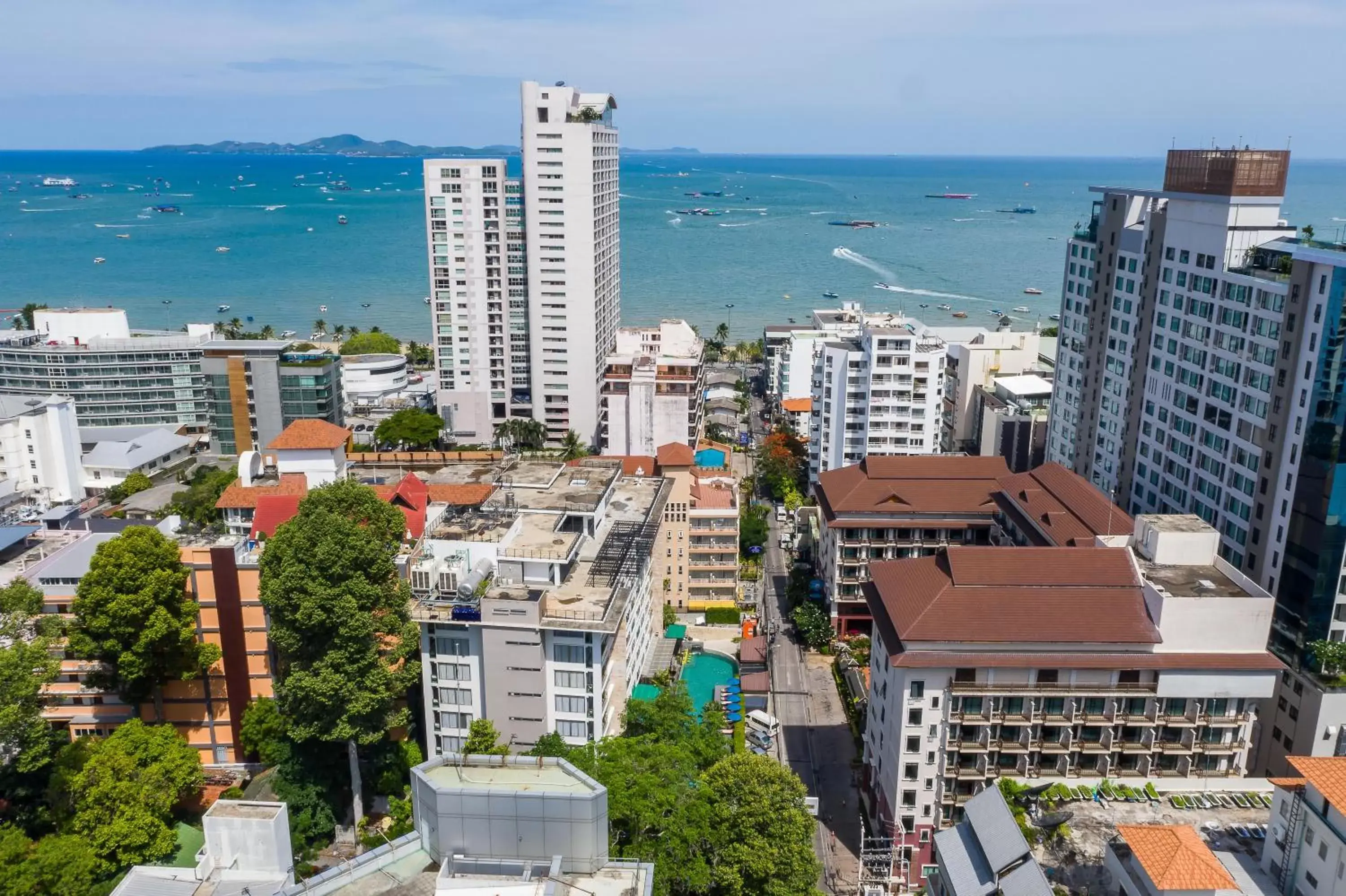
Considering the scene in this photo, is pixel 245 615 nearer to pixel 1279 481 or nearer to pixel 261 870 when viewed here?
pixel 261 870

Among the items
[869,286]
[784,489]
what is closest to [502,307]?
[784,489]

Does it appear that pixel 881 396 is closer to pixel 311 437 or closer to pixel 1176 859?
pixel 311 437

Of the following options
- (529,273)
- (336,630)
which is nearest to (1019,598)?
(336,630)

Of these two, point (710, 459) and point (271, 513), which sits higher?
point (271, 513)

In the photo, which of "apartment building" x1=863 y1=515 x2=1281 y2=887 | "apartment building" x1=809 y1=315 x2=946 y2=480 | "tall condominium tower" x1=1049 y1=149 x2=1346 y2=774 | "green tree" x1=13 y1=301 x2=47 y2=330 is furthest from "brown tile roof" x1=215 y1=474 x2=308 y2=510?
"green tree" x1=13 y1=301 x2=47 y2=330

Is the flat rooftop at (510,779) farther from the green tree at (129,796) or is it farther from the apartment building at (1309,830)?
the apartment building at (1309,830)

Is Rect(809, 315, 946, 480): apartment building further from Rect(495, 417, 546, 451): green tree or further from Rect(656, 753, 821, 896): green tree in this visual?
Rect(656, 753, 821, 896): green tree

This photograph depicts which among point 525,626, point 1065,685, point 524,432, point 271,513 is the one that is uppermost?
point 271,513
